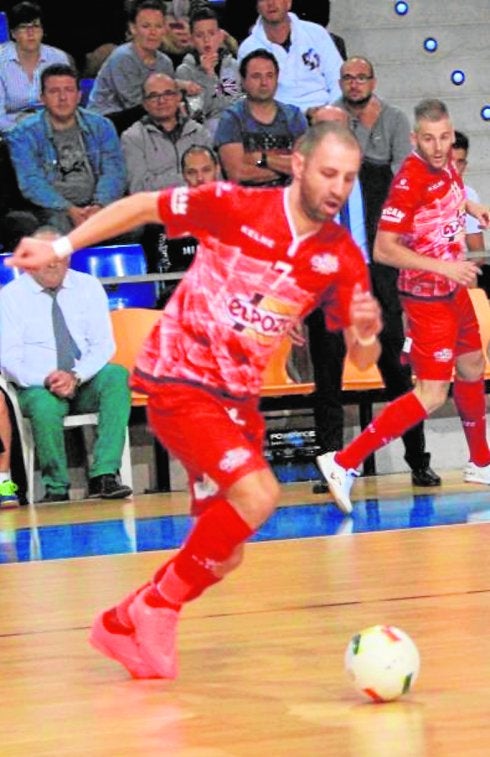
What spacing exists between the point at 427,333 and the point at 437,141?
3.37 ft

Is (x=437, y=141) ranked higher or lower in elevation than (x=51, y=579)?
higher

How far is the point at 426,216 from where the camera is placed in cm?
837

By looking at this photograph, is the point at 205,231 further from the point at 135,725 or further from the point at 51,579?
the point at 51,579

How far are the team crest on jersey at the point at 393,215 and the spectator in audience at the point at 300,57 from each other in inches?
157

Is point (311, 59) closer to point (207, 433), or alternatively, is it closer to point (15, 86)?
point (15, 86)

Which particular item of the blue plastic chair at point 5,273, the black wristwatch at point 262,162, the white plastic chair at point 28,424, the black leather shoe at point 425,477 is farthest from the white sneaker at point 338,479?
the blue plastic chair at point 5,273

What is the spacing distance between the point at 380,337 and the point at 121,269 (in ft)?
7.17

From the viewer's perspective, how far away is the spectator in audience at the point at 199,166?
1012 centimetres

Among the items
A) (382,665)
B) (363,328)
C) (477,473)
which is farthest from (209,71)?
(382,665)

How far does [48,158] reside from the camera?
426 inches

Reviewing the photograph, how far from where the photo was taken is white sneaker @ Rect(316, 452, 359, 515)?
27.8ft

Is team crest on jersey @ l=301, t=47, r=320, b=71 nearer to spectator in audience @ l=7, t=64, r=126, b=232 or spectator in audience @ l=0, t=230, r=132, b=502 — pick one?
spectator in audience @ l=7, t=64, r=126, b=232

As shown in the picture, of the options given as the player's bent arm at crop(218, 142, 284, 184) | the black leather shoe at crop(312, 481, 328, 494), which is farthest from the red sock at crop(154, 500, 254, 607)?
the player's bent arm at crop(218, 142, 284, 184)

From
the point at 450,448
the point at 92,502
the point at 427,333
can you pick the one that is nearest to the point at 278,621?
the point at 427,333
